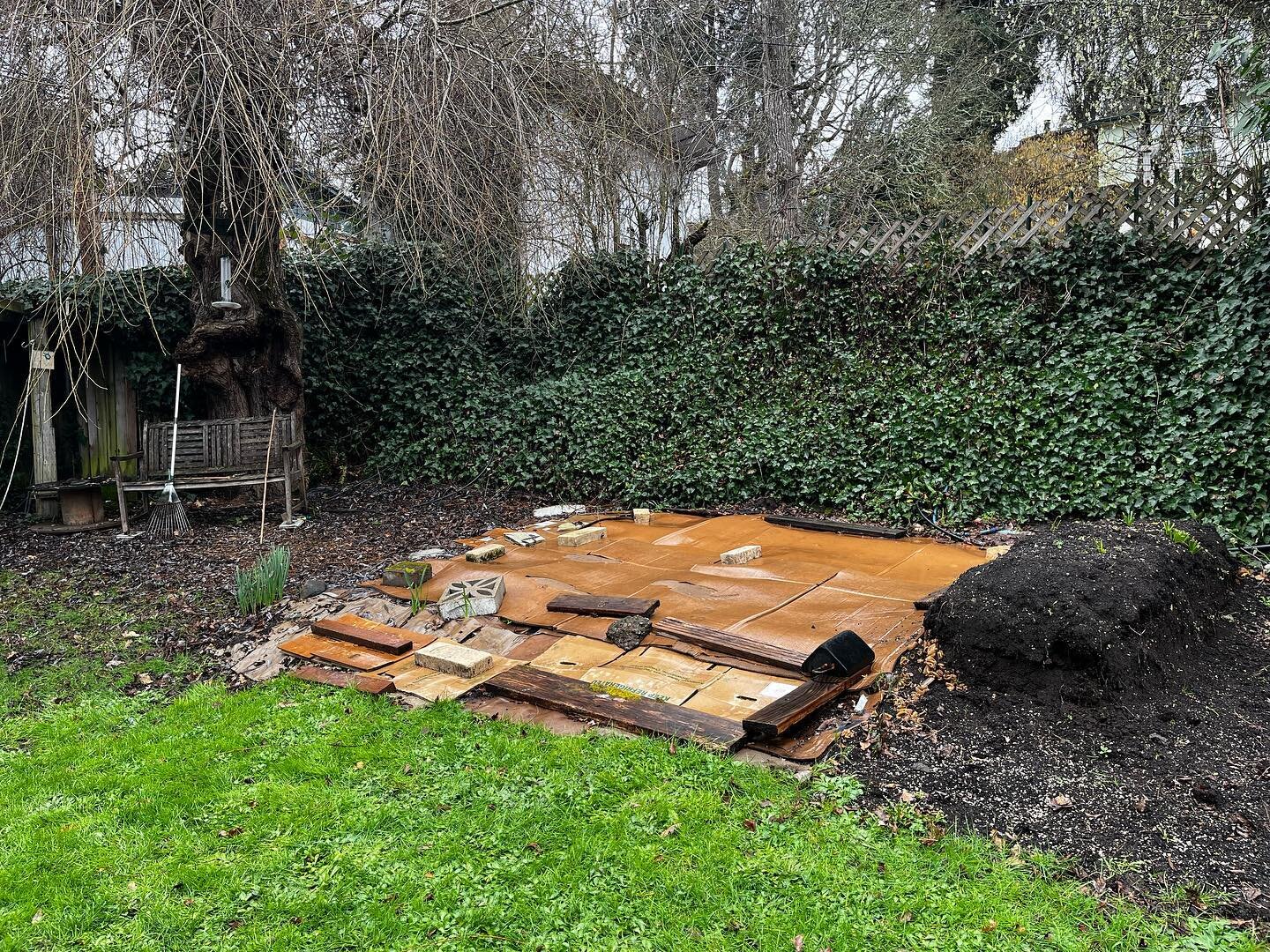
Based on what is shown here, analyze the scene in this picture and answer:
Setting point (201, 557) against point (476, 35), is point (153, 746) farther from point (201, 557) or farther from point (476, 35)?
point (476, 35)

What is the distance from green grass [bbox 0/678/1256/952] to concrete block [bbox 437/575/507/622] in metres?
1.17

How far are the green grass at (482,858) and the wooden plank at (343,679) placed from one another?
355mm

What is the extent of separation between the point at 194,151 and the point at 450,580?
10.3 ft

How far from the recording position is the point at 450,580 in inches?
181

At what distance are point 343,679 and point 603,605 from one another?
49.6 inches

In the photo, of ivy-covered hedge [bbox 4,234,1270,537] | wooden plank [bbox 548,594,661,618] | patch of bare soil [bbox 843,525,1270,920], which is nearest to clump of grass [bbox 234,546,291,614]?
wooden plank [bbox 548,594,661,618]

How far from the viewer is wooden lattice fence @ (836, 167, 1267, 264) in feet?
15.6

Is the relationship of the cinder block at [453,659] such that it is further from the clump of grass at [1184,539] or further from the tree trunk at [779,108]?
the tree trunk at [779,108]

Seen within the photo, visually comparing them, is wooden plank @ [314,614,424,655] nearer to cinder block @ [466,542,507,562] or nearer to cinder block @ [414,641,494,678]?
cinder block @ [414,641,494,678]

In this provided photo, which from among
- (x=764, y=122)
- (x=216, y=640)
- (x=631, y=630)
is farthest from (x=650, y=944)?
(x=764, y=122)

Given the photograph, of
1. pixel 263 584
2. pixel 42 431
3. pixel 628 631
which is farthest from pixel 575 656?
pixel 42 431

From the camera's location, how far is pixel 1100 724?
259cm

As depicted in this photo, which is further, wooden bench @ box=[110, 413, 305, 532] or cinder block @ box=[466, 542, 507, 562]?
wooden bench @ box=[110, 413, 305, 532]

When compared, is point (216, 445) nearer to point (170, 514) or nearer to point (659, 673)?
point (170, 514)
